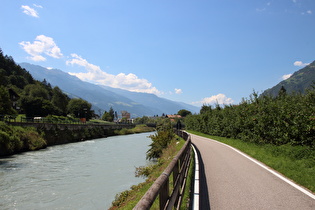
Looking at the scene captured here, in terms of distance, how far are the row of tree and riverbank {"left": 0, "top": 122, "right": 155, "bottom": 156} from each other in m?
24.0

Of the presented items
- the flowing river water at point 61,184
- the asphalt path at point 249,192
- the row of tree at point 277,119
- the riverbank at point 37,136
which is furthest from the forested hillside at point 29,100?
the asphalt path at point 249,192

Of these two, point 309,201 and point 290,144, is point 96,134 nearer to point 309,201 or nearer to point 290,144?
point 290,144

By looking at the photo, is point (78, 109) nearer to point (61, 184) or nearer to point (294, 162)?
point (61, 184)

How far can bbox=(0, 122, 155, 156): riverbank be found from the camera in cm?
2679

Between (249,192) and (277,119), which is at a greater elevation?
(277,119)

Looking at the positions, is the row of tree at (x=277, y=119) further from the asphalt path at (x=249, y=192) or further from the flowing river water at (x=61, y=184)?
the flowing river water at (x=61, y=184)

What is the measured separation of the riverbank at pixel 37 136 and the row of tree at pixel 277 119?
2402 cm

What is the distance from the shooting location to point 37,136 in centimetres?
3516

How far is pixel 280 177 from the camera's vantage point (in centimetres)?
887

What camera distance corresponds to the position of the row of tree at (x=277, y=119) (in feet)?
40.4

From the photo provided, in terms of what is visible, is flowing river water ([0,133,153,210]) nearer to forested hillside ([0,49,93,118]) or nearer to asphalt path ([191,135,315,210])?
asphalt path ([191,135,315,210])

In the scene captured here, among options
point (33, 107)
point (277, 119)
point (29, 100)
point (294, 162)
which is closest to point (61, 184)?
point (294, 162)

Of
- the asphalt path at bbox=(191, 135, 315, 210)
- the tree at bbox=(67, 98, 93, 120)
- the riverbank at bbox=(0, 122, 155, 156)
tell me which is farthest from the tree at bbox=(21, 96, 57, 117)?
the asphalt path at bbox=(191, 135, 315, 210)

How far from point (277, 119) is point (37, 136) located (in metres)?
32.1
